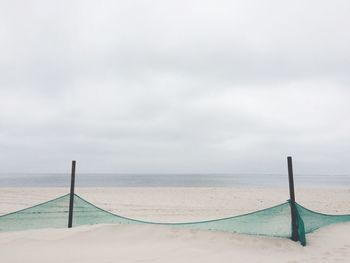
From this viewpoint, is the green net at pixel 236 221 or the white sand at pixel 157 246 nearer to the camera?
the white sand at pixel 157 246

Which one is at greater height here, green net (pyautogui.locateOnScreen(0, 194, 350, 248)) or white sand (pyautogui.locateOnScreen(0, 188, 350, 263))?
green net (pyautogui.locateOnScreen(0, 194, 350, 248))

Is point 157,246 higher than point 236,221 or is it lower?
lower

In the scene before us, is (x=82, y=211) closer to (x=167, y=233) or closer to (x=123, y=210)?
(x=167, y=233)

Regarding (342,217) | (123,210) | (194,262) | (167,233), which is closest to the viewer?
(194,262)

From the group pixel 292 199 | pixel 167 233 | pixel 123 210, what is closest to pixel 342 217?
pixel 292 199

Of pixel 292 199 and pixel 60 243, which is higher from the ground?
pixel 292 199

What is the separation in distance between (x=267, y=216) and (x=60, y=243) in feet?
18.1

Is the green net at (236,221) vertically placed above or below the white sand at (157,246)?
above

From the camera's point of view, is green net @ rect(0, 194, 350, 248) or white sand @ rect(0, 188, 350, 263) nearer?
white sand @ rect(0, 188, 350, 263)

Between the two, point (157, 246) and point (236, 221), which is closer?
point (157, 246)

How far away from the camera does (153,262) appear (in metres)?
6.48

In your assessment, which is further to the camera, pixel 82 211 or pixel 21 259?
pixel 82 211

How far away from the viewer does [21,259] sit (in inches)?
263

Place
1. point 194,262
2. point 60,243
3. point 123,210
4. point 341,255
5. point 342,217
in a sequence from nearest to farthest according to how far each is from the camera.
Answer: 1. point 194,262
2. point 341,255
3. point 60,243
4. point 342,217
5. point 123,210
